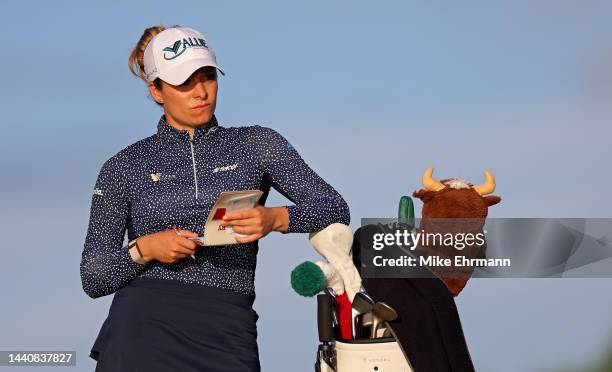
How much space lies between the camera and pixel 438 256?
5.04 m

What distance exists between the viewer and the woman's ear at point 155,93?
4742mm

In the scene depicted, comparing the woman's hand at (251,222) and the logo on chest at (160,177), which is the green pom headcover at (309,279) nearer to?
the woman's hand at (251,222)

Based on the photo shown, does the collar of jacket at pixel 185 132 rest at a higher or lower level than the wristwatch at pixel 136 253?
higher

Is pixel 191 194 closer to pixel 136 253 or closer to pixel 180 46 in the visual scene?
pixel 136 253

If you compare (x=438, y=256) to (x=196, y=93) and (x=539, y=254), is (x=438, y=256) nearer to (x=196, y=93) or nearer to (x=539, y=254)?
(x=539, y=254)

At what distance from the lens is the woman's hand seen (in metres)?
4.15

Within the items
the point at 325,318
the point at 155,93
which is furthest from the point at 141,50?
the point at 325,318

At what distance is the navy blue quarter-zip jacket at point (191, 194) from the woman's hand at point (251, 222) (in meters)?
0.19

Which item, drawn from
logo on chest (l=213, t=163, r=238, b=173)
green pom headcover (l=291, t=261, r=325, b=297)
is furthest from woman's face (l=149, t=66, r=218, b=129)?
green pom headcover (l=291, t=261, r=325, b=297)

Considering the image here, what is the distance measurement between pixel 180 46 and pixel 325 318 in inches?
45.0

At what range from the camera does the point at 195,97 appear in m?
4.62

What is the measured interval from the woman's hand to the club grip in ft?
1.59

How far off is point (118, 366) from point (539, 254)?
2.08 metres

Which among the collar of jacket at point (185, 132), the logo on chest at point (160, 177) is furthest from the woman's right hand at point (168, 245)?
the collar of jacket at point (185, 132)
